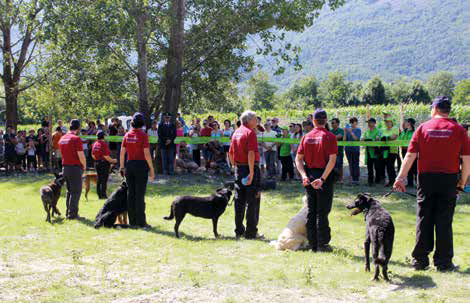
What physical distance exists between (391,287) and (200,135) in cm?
1240

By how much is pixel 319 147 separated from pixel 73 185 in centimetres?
545

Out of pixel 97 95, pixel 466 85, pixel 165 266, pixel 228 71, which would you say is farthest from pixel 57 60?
pixel 466 85

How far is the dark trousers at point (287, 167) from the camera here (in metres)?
15.4

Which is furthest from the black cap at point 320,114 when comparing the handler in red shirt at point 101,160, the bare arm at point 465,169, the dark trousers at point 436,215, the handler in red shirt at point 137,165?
the handler in red shirt at point 101,160

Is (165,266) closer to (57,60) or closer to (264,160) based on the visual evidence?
(264,160)

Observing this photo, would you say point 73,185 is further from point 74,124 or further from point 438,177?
point 438,177

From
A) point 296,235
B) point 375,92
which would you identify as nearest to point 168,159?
point 296,235

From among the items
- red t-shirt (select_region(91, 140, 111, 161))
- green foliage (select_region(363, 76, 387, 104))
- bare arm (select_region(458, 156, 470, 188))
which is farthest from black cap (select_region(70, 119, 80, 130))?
green foliage (select_region(363, 76, 387, 104))

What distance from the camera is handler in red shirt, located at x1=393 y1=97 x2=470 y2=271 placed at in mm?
6336

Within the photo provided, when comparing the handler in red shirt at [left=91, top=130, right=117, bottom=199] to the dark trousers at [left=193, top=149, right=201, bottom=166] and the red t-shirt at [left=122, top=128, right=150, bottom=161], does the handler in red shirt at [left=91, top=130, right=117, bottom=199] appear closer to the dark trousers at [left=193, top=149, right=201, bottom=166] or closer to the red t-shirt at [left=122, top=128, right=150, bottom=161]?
the red t-shirt at [left=122, top=128, right=150, bottom=161]

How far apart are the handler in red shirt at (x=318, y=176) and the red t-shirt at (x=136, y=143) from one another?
3.08m

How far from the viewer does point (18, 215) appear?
11.1 m

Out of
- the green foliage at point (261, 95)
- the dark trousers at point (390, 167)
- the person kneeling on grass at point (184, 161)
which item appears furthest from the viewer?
the green foliage at point (261, 95)

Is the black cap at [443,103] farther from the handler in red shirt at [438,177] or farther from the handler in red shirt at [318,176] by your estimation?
the handler in red shirt at [318,176]
